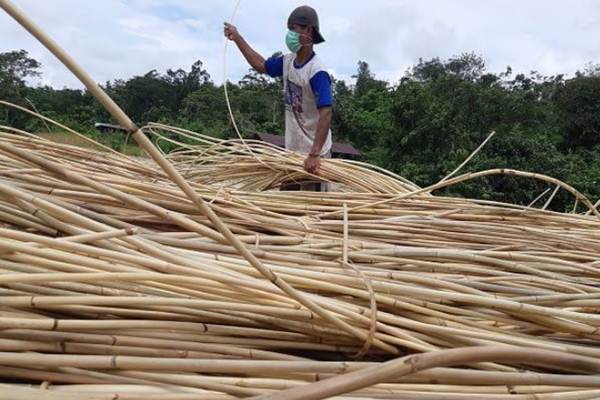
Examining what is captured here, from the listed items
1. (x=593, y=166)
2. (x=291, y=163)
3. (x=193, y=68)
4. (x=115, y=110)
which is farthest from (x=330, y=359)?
(x=193, y=68)

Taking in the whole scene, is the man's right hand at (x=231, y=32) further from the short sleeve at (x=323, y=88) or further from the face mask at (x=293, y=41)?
the short sleeve at (x=323, y=88)

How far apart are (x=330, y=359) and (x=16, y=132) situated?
0.93m

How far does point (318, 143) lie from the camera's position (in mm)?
2012

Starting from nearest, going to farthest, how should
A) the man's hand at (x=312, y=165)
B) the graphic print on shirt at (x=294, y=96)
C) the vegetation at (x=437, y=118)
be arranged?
the man's hand at (x=312, y=165) < the graphic print on shirt at (x=294, y=96) < the vegetation at (x=437, y=118)

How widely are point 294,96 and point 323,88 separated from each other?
0.65 ft

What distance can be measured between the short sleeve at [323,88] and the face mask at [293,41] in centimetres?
15

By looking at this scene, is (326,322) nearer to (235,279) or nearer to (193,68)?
(235,279)

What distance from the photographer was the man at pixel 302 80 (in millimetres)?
2139

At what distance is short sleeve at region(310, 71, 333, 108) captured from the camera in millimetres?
2137

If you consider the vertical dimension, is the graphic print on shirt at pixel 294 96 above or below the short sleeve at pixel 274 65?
below

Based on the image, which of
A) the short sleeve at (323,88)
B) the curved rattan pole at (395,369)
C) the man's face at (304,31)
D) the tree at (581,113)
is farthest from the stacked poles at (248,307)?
the tree at (581,113)

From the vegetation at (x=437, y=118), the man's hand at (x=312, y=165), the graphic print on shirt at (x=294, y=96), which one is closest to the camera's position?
the man's hand at (x=312, y=165)

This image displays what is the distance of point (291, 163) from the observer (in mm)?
1897

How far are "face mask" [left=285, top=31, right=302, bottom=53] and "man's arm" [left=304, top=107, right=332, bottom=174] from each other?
0.28 meters
